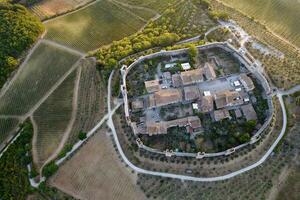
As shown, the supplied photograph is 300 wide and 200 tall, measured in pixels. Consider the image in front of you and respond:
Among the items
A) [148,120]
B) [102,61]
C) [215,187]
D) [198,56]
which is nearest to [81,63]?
[102,61]

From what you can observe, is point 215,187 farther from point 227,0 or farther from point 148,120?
point 227,0

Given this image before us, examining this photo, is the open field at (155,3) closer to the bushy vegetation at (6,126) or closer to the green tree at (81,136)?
the green tree at (81,136)

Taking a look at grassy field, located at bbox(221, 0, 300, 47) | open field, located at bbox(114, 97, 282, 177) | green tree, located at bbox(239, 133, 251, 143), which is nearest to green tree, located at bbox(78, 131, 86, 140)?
open field, located at bbox(114, 97, 282, 177)

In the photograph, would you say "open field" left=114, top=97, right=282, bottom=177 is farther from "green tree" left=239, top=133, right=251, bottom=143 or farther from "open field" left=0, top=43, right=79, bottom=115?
"open field" left=0, top=43, right=79, bottom=115

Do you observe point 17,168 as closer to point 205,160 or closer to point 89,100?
point 89,100

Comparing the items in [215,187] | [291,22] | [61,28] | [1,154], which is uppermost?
[61,28]
